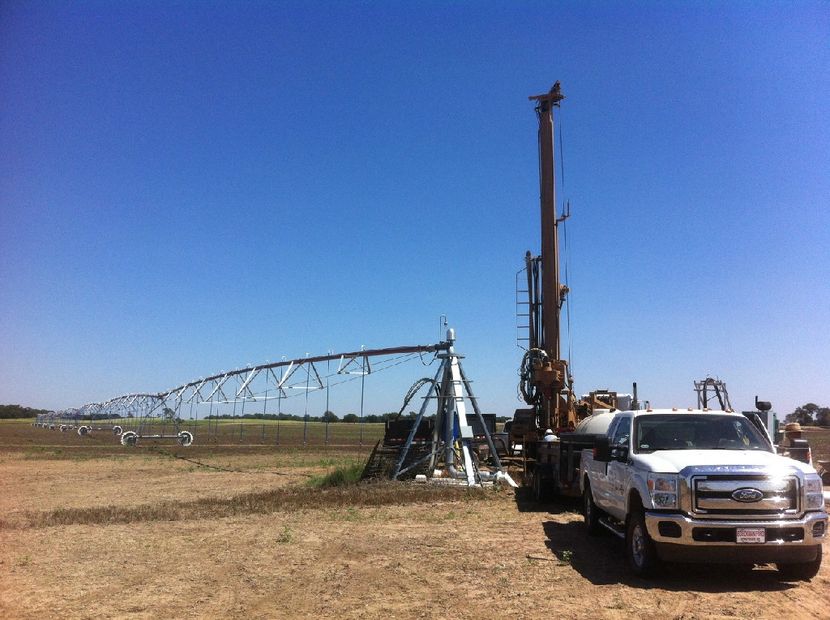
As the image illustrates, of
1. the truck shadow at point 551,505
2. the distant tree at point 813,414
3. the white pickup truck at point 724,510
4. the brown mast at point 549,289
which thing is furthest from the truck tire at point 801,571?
the distant tree at point 813,414

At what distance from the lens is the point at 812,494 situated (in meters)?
8.40

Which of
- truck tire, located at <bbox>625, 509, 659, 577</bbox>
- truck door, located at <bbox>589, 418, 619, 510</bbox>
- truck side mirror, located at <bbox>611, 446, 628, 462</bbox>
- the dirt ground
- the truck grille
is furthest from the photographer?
truck door, located at <bbox>589, 418, 619, 510</bbox>

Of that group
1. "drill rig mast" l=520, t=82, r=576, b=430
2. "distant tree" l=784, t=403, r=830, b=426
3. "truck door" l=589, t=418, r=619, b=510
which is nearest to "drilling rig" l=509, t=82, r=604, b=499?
"drill rig mast" l=520, t=82, r=576, b=430

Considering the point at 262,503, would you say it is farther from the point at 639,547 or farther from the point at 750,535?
the point at 750,535

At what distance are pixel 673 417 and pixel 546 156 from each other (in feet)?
48.2

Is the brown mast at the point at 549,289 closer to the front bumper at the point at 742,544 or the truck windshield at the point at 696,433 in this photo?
the truck windshield at the point at 696,433

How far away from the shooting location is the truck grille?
8281 mm

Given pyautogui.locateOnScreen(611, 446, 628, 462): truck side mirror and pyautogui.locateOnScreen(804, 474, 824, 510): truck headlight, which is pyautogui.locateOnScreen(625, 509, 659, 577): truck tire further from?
pyautogui.locateOnScreen(804, 474, 824, 510): truck headlight

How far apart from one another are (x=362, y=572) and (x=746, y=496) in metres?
4.91

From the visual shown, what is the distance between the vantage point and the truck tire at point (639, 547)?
28.4 feet

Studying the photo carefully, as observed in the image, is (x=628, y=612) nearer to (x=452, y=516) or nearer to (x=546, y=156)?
(x=452, y=516)

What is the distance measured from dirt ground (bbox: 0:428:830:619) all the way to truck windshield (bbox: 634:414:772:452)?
1649 mm

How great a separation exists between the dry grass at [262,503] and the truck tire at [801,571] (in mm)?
9592

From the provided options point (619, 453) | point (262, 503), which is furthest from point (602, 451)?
point (262, 503)
